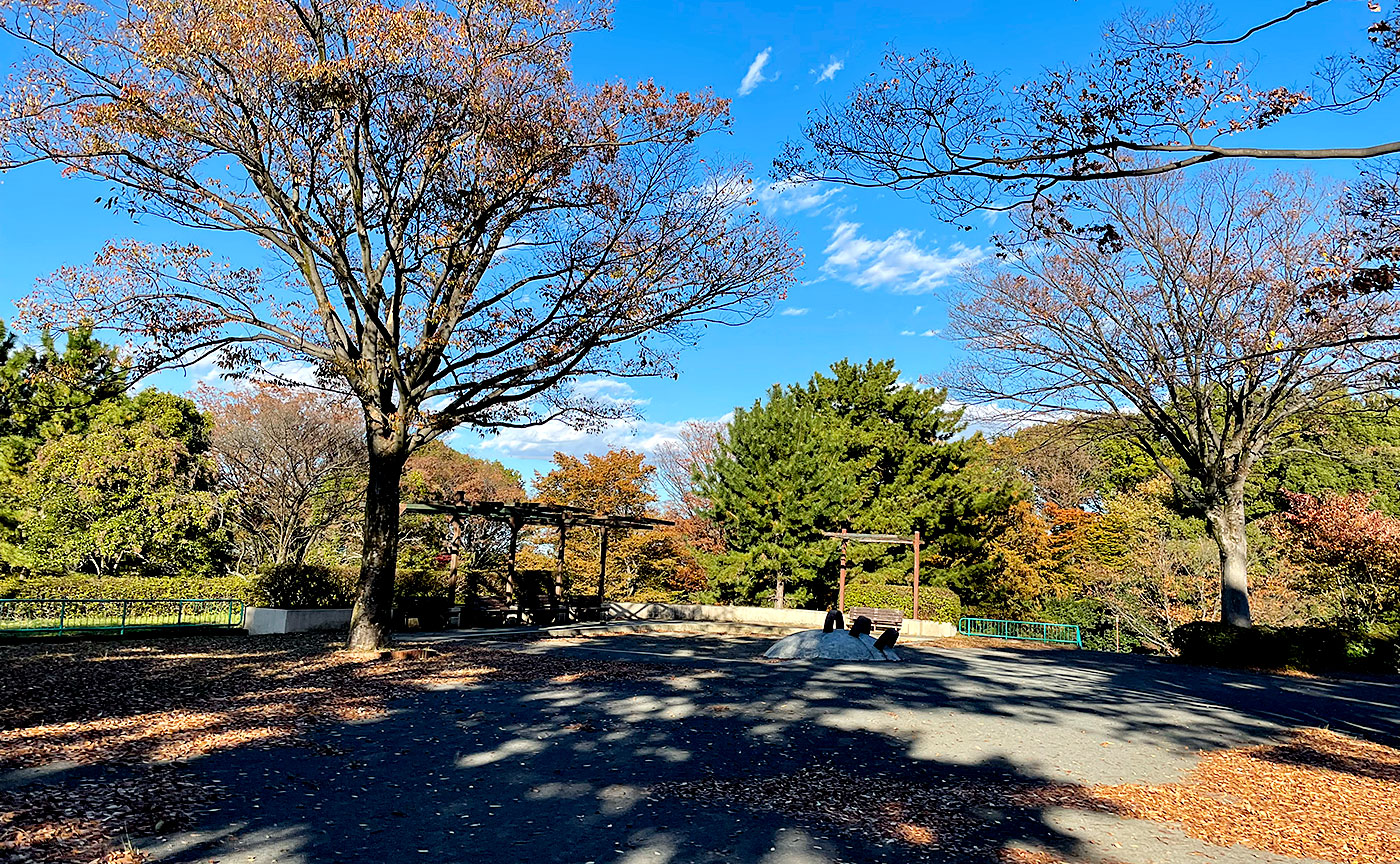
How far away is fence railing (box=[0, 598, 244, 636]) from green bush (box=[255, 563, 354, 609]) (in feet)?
3.06

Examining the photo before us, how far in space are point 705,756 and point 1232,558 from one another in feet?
47.5

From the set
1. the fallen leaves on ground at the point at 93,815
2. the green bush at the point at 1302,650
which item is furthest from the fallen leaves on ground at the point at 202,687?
the green bush at the point at 1302,650

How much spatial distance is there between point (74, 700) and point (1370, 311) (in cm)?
1751

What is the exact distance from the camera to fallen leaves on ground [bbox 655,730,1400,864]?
4.78m

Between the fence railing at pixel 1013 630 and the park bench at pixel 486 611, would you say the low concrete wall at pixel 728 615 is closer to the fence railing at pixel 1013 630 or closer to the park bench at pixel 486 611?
the fence railing at pixel 1013 630

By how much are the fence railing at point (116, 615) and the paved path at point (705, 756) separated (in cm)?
1001

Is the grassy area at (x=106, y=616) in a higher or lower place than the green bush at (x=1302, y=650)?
lower

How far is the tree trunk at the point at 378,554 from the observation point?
40.8ft

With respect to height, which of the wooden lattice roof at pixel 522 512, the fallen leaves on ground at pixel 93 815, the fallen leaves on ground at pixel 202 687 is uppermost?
the wooden lattice roof at pixel 522 512

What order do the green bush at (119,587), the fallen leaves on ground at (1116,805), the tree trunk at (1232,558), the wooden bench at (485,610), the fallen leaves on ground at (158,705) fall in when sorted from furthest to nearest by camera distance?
1. the green bush at (119,587)
2. the wooden bench at (485,610)
3. the tree trunk at (1232,558)
4. the fallen leaves on ground at (1116,805)
5. the fallen leaves on ground at (158,705)

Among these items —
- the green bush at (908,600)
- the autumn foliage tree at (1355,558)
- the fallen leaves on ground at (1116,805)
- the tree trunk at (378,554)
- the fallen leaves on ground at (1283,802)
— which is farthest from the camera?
the green bush at (908,600)

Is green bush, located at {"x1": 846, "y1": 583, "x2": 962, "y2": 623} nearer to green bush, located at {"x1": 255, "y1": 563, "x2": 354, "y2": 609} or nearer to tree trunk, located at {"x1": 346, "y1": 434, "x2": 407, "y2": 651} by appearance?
green bush, located at {"x1": 255, "y1": 563, "x2": 354, "y2": 609}

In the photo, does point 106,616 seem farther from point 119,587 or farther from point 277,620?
point 277,620

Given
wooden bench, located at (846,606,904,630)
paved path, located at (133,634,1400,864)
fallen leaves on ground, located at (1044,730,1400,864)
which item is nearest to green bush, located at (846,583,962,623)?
wooden bench, located at (846,606,904,630)
